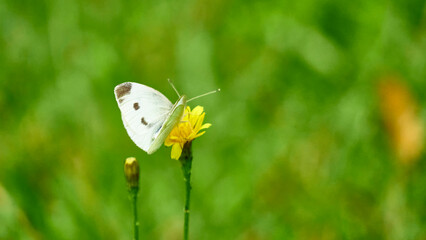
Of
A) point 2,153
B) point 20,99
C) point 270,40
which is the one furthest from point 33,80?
point 270,40

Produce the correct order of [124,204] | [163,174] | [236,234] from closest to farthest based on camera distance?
[236,234]
[124,204]
[163,174]

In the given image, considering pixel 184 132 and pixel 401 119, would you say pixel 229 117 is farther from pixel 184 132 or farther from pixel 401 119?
pixel 184 132

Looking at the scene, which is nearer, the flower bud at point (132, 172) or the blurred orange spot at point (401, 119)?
the flower bud at point (132, 172)

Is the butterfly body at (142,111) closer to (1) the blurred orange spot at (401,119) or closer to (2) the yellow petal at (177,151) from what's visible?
(2) the yellow petal at (177,151)

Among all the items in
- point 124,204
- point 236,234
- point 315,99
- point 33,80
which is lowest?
point 236,234

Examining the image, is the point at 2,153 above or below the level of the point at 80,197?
above

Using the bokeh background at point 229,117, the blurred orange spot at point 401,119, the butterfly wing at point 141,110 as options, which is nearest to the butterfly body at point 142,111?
the butterfly wing at point 141,110

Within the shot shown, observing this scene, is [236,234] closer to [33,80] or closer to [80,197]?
[80,197]
